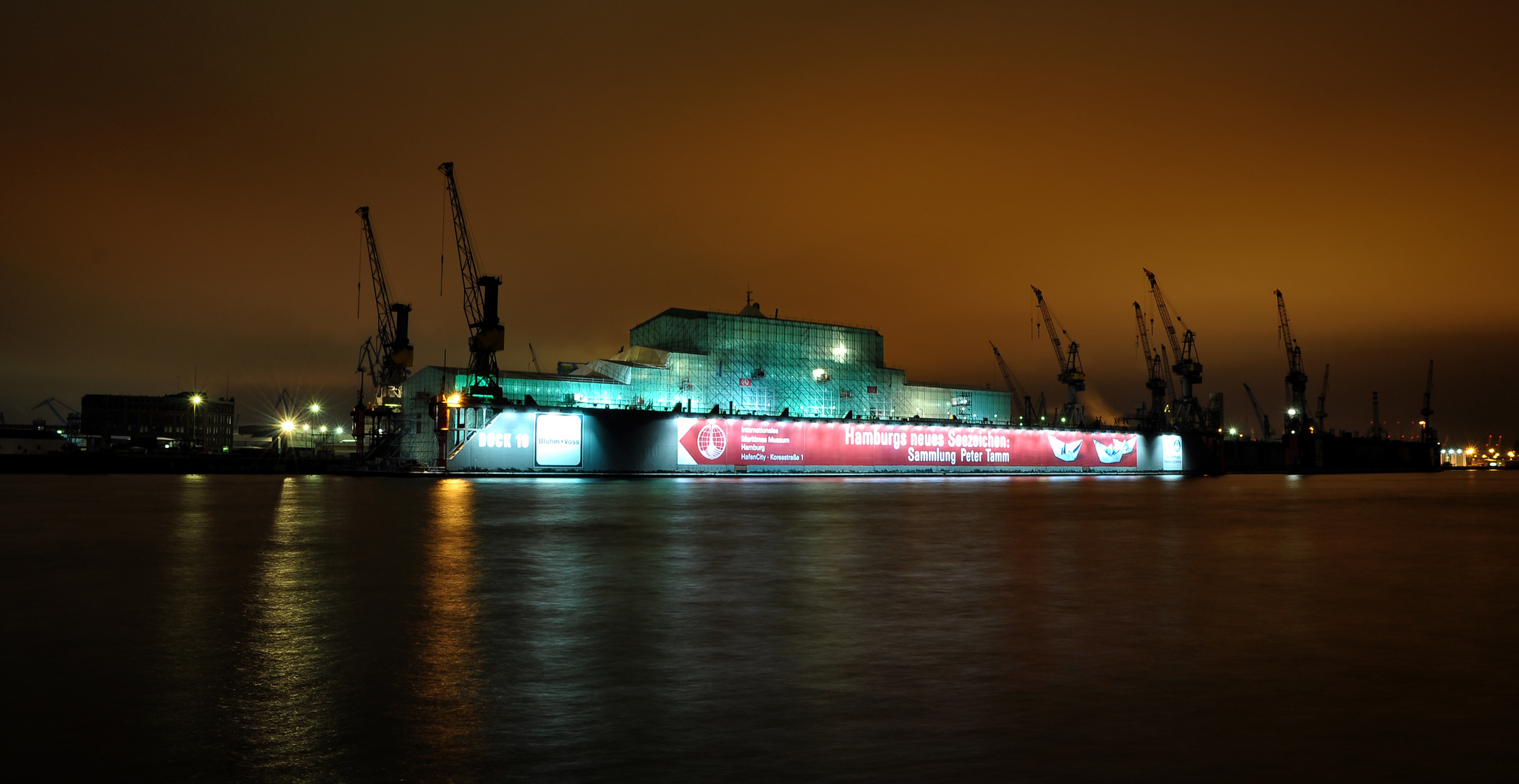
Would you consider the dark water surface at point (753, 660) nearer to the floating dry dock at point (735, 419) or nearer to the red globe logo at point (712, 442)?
the floating dry dock at point (735, 419)

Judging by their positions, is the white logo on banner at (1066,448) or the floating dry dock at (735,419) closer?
the floating dry dock at (735,419)

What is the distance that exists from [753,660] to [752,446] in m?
88.8

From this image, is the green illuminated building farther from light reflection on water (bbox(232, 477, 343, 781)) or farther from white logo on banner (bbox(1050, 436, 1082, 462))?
light reflection on water (bbox(232, 477, 343, 781))

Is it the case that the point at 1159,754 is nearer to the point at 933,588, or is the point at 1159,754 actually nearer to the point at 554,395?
the point at 933,588

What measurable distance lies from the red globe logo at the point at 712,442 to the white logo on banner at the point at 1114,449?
5871 cm

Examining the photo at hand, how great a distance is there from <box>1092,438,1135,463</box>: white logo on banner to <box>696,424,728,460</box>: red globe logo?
2311 inches

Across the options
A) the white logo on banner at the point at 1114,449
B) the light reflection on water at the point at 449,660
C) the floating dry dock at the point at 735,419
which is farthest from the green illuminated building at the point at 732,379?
the light reflection on water at the point at 449,660

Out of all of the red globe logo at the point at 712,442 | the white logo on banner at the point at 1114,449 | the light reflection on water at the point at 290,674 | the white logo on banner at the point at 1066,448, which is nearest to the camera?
the light reflection on water at the point at 290,674

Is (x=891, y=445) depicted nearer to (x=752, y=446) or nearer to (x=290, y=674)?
(x=752, y=446)

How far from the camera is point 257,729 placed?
24.4 feet

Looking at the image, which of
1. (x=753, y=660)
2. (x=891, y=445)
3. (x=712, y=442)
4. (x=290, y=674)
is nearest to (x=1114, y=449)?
(x=891, y=445)

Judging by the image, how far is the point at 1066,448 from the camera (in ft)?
411

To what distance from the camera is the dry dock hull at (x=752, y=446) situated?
89750 millimetres

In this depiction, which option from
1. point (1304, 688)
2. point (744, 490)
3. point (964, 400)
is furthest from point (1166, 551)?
point (964, 400)
